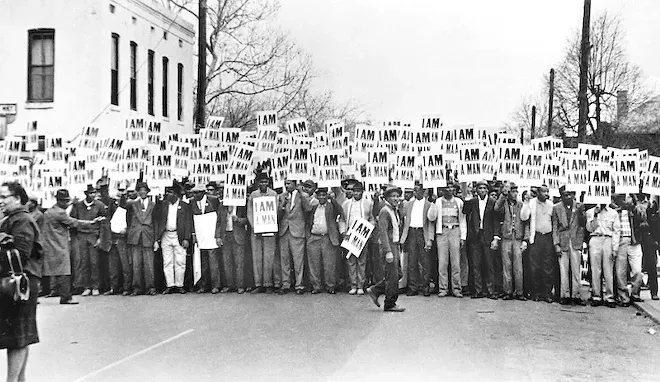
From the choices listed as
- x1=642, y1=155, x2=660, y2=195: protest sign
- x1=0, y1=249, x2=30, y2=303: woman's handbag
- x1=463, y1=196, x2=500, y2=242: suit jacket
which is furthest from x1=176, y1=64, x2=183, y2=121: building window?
x1=0, y1=249, x2=30, y2=303: woman's handbag

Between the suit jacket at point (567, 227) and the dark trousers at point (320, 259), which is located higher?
the suit jacket at point (567, 227)

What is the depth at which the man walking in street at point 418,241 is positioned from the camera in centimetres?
1563

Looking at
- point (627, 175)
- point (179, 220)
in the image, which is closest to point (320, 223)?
point (179, 220)

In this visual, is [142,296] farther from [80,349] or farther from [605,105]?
[605,105]

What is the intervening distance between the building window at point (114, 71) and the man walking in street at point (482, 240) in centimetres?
1383

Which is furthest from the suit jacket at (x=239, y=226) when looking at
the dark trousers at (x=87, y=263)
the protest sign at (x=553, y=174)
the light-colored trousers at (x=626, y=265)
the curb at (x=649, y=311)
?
the curb at (x=649, y=311)

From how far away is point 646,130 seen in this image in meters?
64.4

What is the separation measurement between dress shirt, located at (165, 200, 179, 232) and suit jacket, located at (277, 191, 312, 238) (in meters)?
1.97

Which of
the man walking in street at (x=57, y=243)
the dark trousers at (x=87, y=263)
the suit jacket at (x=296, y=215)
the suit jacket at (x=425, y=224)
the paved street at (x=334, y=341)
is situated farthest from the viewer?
the dark trousers at (x=87, y=263)

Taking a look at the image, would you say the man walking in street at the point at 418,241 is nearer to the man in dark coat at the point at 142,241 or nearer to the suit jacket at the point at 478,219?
the suit jacket at the point at 478,219

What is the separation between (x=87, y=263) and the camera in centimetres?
1639

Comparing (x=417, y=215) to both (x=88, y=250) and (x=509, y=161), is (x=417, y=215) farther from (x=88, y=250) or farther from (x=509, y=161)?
(x=88, y=250)

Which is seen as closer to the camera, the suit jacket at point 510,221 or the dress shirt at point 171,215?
the suit jacket at point 510,221

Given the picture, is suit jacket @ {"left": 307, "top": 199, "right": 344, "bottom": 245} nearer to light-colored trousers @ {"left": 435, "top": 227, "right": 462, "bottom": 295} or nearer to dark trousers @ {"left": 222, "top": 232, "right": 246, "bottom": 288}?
dark trousers @ {"left": 222, "top": 232, "right": 246, "bottom": 288}
